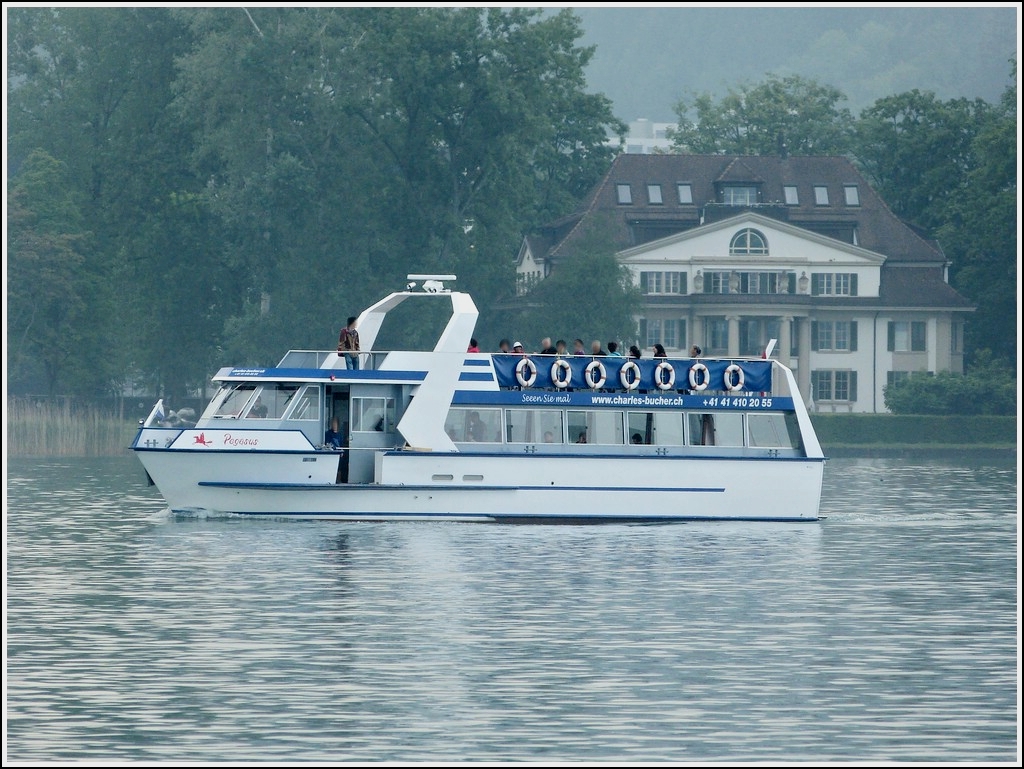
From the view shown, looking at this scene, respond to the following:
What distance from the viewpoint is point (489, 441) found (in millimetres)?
40500

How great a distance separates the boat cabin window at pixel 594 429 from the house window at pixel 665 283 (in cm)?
7451

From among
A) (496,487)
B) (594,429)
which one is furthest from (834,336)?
(496,487)

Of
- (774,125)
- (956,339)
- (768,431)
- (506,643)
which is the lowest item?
(506,643)

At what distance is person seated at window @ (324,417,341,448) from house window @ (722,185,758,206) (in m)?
80.7

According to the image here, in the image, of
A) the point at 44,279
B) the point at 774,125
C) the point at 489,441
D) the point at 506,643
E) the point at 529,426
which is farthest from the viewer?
the point at 774,125

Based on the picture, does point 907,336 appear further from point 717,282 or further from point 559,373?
point 559,373

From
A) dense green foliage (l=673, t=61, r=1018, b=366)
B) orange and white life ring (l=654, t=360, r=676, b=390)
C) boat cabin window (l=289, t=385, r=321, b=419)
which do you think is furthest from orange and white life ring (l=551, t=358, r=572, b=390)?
dense green foliage (l=673, t=61, r=1018, b=366)

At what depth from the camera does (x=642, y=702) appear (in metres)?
20.4

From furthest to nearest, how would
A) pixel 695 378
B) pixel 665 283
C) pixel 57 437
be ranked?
1. pixel 665 283
2. pixel 57 437
3. pixel 695 378

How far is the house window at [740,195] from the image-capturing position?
118438 mm

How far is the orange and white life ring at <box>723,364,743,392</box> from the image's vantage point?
41688 millimetres

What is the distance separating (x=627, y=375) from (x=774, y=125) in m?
99.2

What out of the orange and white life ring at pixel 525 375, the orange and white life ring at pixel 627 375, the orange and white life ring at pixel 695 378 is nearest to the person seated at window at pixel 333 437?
the orange and white life ring at pixel 525 375

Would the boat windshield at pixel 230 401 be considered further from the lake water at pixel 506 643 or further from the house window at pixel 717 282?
the house window at pixel 717 282
